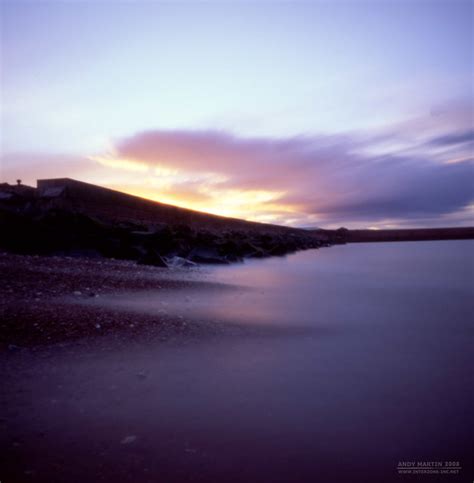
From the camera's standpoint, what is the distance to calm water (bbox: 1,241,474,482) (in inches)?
39.2

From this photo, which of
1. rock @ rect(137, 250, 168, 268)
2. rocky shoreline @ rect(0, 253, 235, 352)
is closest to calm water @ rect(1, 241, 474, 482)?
rocky shoreline @ rect(0, 253, 235, 352)

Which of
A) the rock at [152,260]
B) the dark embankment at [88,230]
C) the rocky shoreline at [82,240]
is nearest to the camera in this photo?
the rocky shoreline at [82,240]

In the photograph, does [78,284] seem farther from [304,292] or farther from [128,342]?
[304,292]

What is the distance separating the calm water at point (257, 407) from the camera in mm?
996

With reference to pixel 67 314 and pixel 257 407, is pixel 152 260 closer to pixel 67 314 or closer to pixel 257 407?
pixel 67 314

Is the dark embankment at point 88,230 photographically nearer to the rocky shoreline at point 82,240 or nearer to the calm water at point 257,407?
the rocky shoreline at point 82,240

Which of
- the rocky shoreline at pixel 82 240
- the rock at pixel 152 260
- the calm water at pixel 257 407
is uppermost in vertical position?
the rocky shoreline at pixel 82 240

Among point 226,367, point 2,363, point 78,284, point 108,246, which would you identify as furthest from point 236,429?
point 108,246

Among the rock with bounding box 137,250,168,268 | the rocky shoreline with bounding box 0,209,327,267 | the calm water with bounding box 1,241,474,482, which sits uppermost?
the rocky shoreline with bounding box 0,209,327,267

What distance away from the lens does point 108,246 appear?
645cm

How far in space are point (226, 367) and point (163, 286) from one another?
242 centimetres

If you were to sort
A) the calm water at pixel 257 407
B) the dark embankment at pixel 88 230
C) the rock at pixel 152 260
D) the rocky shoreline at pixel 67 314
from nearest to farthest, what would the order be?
1. the calm water at pixel 257 407
2. the rocky shoreline at pixel 67 314
3. the dark embankment at pixel 88 230
4. the rock at pixel 152 260

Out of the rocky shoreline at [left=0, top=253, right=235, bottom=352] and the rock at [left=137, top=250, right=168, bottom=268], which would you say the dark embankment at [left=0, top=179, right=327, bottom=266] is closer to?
→ the rock at [left=137, top=250, right=168, bottom=268]

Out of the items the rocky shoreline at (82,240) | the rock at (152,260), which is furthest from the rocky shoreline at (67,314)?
the rock at (152,260)
